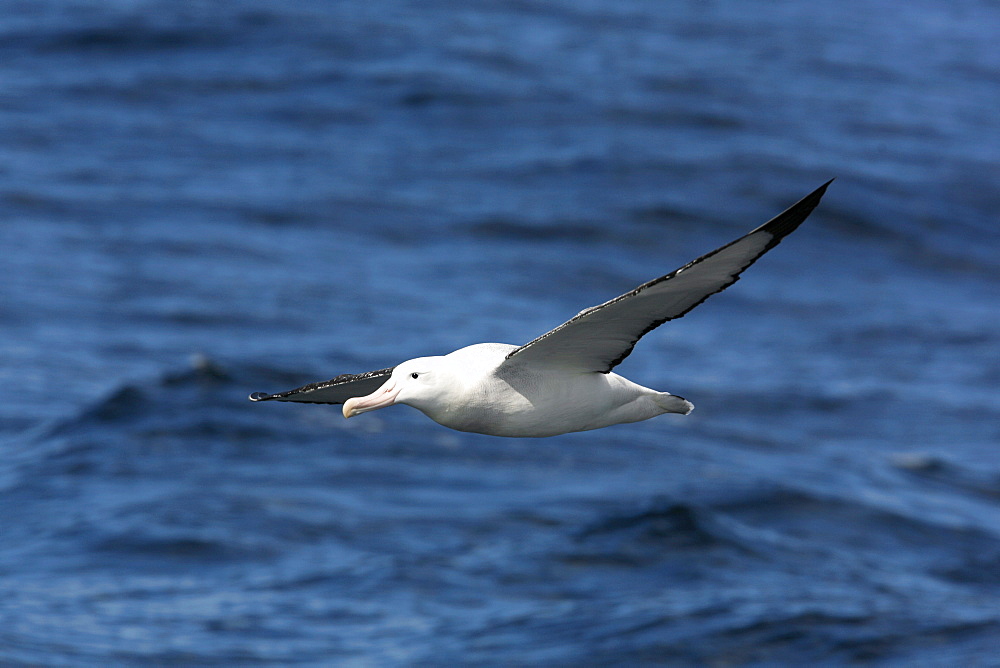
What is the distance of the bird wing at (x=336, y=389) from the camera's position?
11.1 metres

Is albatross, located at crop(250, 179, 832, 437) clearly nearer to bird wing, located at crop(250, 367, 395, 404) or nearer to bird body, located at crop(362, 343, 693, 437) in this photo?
bird body, located at crop(362, 343, 693, 437)

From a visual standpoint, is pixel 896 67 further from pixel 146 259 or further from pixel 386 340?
pixel 146 259

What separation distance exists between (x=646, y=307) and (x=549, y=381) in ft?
3.97

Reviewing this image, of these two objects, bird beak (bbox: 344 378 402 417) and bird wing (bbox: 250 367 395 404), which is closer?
bird beak (bbox: 344 378 402 417)

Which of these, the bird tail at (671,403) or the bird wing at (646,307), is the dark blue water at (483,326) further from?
the bird wing at (646,307)

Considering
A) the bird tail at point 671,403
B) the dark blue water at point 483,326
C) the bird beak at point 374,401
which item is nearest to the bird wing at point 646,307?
the bird tail at point 671,403

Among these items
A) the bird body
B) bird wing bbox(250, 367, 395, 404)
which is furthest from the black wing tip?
bird wing bbox(250, 367, 395, 404)

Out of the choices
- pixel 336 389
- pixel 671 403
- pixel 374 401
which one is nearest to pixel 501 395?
pixel 374 401

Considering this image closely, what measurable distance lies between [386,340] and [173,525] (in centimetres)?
1619

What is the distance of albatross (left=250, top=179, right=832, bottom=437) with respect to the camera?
9.55m

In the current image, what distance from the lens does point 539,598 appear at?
49.3m

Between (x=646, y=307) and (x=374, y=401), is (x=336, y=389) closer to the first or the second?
(x=374, y=401)

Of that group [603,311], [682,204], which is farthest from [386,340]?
[603,311]

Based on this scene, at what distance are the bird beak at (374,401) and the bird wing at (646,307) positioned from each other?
0.88m
